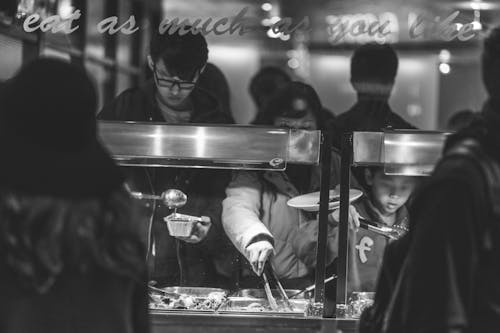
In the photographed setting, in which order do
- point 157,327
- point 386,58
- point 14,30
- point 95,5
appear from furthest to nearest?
point 95,5
point 14,30
point 386,58
point 157,327

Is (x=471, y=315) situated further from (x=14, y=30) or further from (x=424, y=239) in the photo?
(x=14, y=30)

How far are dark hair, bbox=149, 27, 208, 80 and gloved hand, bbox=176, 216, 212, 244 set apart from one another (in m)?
0.61

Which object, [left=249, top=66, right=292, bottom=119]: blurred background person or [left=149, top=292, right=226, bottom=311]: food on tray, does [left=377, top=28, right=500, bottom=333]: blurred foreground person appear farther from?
[left=249, top=66, right=292, bottom=119]: blurred background person

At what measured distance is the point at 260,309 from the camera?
2963mm

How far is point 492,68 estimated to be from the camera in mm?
2256

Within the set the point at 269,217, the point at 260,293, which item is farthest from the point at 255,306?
the point at 269,217

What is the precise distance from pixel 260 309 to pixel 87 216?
1.13 metres

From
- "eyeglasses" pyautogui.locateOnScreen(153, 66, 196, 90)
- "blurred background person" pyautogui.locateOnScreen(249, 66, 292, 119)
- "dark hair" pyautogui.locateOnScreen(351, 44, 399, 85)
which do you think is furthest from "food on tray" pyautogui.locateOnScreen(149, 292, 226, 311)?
"blurred background person" pyautogui.locateOnScreen(249, 66, 292, 119)

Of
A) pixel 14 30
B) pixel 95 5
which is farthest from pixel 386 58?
pixel 95 5

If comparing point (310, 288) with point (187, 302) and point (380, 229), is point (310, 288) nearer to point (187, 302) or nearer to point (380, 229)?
point (380, 229)

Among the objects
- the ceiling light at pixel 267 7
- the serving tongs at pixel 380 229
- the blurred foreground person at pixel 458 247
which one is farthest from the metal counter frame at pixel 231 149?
the ceiling light at pixel 267 7

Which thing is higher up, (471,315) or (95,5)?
(95,5)

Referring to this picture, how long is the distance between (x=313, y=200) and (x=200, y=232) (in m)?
0.39

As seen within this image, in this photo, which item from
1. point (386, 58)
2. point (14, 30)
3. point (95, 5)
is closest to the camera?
point (386, 58)
